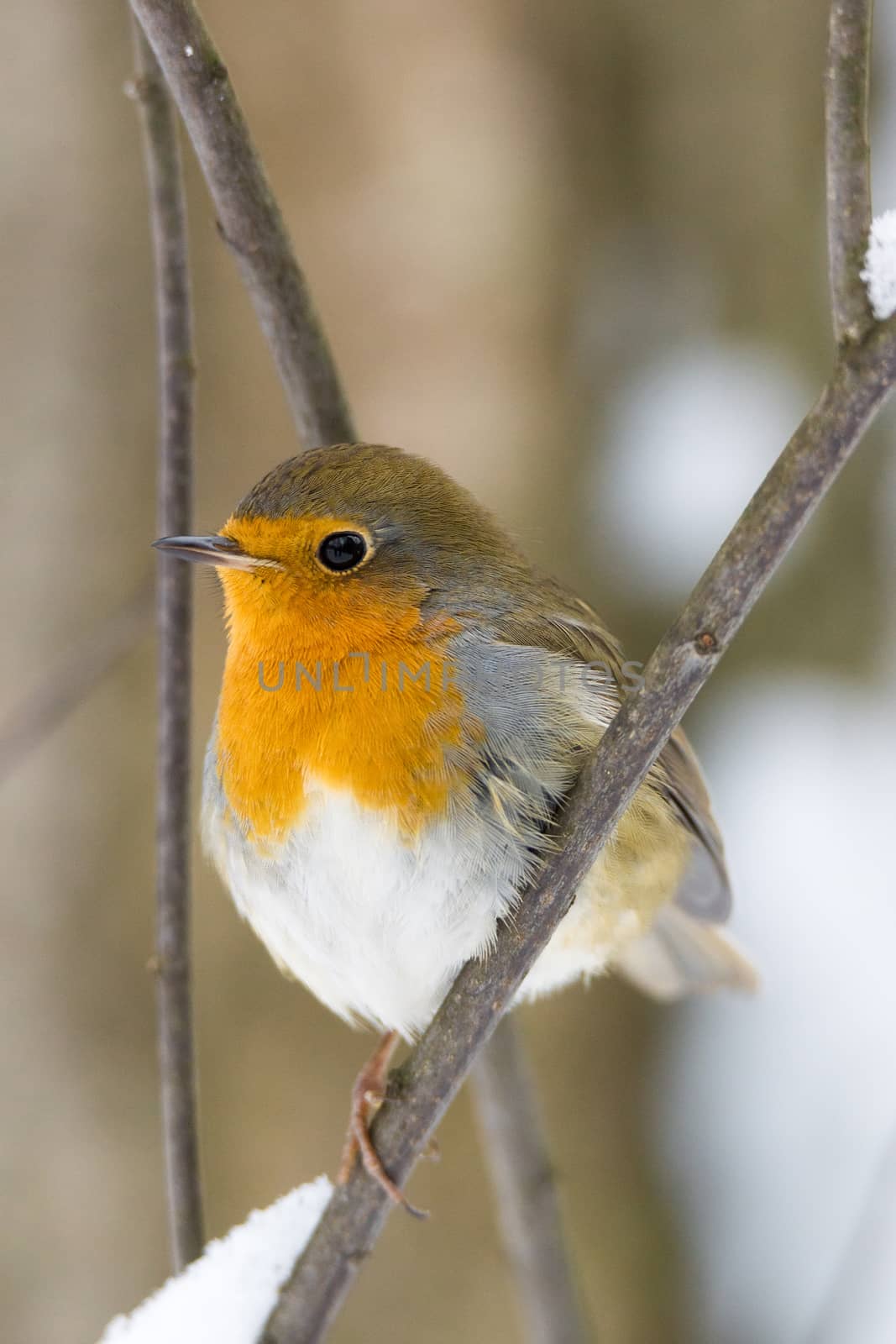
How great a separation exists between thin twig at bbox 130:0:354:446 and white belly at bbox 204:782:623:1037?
0.77 meters

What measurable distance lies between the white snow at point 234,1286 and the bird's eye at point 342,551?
1.01 metres

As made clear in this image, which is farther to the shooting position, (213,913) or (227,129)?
(213,913)

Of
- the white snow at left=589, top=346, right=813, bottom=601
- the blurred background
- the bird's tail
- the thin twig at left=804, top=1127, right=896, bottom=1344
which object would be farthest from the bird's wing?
the white snow at left=589, top=346, right=813, bottom=601

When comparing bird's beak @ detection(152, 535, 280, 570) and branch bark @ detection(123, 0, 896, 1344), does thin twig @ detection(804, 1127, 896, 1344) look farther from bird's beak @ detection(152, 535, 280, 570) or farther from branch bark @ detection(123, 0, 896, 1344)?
bird's beak @ detection(152, 535, 280, 570)

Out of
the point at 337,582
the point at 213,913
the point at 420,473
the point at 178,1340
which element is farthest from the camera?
the point at 213,913

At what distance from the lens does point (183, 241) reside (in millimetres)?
2029

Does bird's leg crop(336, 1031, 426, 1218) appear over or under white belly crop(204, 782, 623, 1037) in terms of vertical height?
under

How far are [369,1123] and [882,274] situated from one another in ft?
4.64

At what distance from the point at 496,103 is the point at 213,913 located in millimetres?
2413

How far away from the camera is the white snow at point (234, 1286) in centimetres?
178

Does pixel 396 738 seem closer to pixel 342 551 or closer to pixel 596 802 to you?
pixel 342 551

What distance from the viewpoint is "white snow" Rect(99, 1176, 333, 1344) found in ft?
5.84

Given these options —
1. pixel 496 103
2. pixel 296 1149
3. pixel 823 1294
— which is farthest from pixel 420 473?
pixel 823 1294

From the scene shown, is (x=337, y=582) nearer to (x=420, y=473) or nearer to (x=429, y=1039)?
(x=420, y=473)
